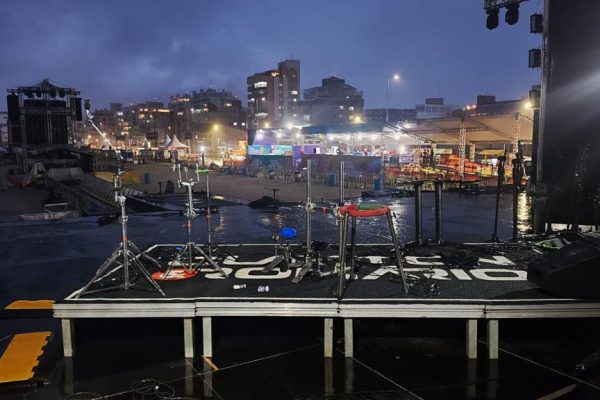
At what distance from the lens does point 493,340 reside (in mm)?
5945

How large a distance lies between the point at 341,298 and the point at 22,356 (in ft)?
13.9

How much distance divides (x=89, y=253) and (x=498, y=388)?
1039 cm

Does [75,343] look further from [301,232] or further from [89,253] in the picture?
[301,232]

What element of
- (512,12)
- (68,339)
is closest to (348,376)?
(68,339)

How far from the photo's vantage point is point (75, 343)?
6.45 meters

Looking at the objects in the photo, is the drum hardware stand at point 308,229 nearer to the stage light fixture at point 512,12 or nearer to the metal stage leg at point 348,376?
the metal stage leg at point 348,376

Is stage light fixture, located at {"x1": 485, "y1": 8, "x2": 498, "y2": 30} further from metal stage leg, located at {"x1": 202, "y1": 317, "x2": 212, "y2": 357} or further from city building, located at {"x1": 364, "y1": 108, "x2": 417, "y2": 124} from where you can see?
Answer: city building, located at {"x1": 364, "y1": 108, "x2": 417, "y2": 124}

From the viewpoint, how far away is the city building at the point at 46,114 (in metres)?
56.6

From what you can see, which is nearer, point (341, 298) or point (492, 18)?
point (341, 298)

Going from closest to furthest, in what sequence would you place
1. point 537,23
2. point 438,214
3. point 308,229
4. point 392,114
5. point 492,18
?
point 308,229
point 438,214
point 537,23
point 492,18
point 392,114

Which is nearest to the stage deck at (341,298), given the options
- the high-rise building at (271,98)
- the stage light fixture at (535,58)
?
the stage light fixture at (535,58)

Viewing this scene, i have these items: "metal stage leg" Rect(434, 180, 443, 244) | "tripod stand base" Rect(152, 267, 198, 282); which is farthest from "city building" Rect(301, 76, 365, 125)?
"tripod stand base" Rect(152, 267, 198, 282)

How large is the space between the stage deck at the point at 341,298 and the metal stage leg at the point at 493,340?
1 cm

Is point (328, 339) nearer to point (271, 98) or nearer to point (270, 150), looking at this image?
point (270, 150)
